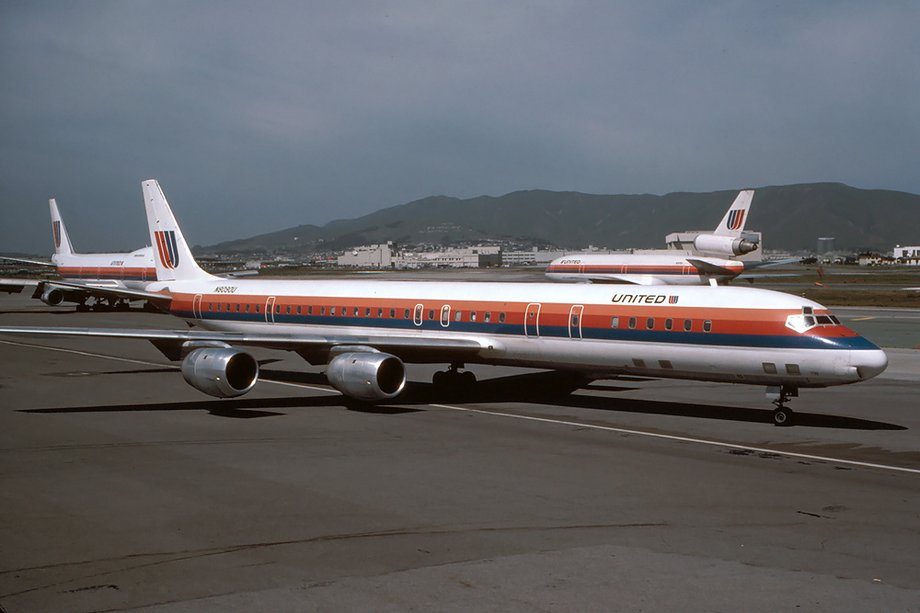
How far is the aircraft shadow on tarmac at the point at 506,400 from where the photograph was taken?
77.6ft

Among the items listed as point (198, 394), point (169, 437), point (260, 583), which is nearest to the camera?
point (260, 583)

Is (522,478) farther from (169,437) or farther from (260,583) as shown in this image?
(169,437)

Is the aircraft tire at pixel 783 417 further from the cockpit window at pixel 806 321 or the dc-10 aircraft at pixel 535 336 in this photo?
the cockpit window at pixel 806 321

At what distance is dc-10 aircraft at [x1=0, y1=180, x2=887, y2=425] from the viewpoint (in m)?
21.5

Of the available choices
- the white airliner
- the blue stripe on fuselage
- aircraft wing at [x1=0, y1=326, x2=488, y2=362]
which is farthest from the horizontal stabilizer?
aircraft wing at [x1=0, y1=326, x2=488, y2=362]

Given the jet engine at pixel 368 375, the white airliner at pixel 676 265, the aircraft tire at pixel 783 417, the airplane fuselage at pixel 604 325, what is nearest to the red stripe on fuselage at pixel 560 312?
the airplane fuselage at pixel 604 325

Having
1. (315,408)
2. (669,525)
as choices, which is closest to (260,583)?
(669,525)

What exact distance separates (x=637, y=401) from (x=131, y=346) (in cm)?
2906

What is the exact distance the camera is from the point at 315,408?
25.2m

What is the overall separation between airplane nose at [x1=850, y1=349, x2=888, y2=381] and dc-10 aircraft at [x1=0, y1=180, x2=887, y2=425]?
0.10 ft

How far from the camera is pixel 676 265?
77500mm

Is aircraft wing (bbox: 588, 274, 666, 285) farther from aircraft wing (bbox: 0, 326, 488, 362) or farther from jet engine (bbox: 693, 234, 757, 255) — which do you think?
aircraft wing (bbox: 0, 326, 488, 362)

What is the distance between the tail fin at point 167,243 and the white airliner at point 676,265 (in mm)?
47213

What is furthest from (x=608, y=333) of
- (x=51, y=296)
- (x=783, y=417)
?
(x=51, y=296)
